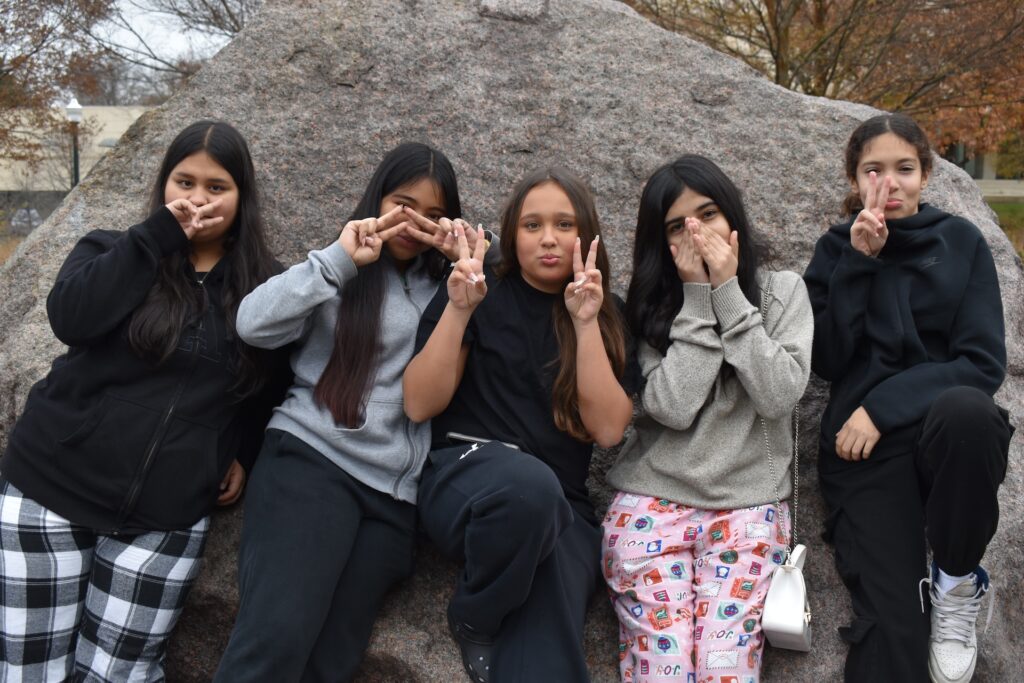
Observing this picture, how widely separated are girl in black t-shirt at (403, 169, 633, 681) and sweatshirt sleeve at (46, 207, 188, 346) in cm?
73

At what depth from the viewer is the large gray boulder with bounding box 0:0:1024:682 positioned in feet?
10.7

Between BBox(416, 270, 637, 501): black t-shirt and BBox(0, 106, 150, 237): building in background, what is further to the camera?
BBox(0, 106, 150, 237): building in background

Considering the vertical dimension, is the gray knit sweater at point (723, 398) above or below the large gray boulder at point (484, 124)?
below

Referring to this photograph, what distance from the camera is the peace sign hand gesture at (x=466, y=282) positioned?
93.6 inches

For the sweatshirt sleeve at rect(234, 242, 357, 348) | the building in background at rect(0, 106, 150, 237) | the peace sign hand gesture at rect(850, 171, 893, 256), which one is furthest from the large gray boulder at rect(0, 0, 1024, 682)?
the building in background at rect(0, 106, 150, 237)

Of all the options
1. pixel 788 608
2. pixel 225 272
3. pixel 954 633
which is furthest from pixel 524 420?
pixel 954 633

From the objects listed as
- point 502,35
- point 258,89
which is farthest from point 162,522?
point 502,35

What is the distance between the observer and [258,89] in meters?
3.57

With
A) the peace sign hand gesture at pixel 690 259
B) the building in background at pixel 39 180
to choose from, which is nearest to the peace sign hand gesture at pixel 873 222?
the peace sign hand gesture at pixel 690 259

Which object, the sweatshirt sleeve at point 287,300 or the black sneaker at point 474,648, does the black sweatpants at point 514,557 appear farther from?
the sweatshirt sleeve at point 287,300

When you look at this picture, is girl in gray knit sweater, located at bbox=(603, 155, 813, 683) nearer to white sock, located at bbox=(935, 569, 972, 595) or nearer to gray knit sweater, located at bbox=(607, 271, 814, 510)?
gray knit sweater, located at bbox=(607, 271, 814, 510)

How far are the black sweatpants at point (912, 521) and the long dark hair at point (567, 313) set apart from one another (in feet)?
2.47

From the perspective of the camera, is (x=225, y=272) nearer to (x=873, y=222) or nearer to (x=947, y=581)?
(x=873, y=222)

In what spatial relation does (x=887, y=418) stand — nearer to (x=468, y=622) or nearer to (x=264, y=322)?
(x=468, y=622)
